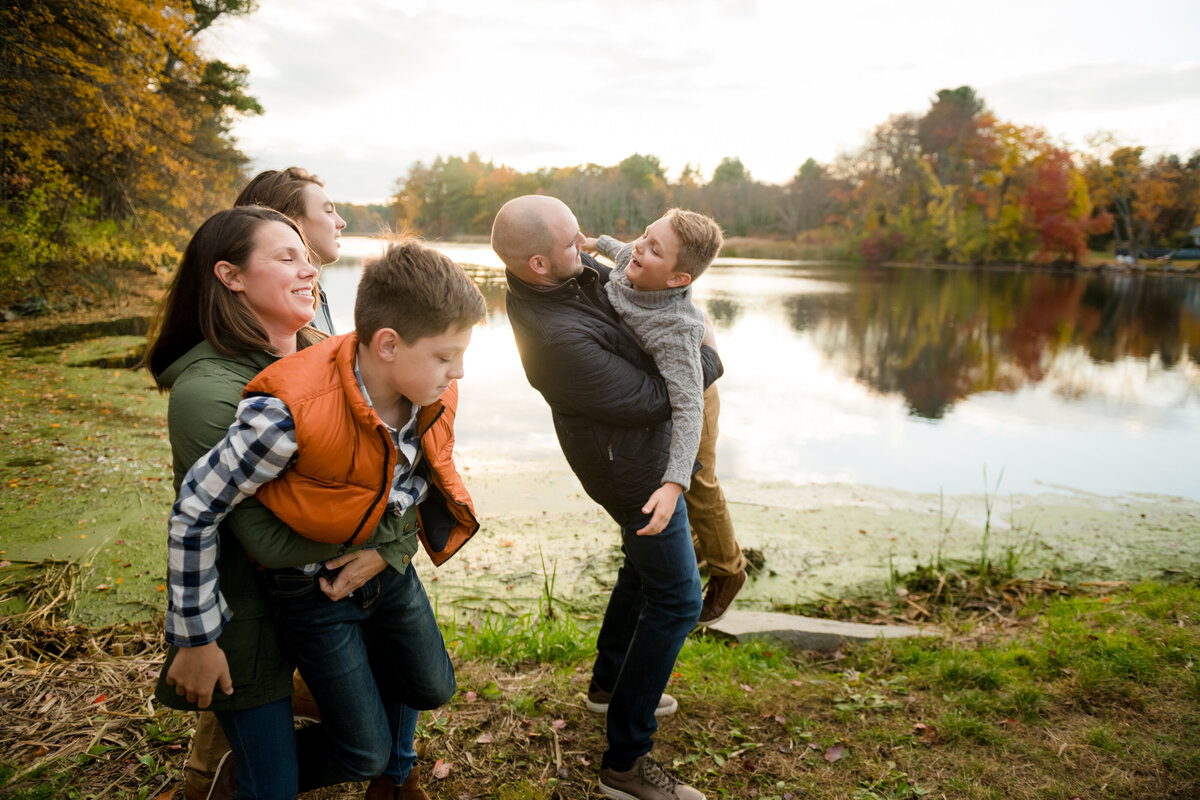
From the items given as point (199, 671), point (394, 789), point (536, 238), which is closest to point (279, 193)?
point (536, 238)

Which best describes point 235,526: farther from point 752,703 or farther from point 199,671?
point 752,703

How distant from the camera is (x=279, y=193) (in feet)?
7.58

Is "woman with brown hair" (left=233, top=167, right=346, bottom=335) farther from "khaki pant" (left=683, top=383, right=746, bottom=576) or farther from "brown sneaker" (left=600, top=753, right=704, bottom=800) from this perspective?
"brown sneaker" (left=600, top=753, right=704, bottom=800)

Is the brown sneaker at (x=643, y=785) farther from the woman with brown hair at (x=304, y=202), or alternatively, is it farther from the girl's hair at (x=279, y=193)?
the girl's hair at (x=279, y=193)

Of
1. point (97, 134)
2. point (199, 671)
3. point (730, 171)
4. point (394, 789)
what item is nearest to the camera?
point (199, 671)

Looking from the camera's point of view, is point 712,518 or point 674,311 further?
point 712,518

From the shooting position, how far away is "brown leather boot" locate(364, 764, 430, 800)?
2.02 metres

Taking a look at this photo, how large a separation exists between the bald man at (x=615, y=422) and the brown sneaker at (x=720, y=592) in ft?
2.73

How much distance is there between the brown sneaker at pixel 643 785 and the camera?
7.53ft

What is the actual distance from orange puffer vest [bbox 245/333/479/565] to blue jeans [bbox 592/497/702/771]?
0.89 meters

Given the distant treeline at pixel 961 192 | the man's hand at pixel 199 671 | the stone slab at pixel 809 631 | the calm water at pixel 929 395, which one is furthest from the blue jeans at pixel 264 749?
the distant treeline at pixel 961 192

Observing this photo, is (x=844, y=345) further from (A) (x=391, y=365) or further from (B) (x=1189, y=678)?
(A) (x=391, y=365)

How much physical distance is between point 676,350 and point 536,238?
0.54 meters

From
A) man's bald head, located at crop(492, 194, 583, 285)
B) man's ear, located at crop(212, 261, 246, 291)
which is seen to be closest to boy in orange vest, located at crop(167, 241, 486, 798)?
man's ear, located at crop(212, 261, 246, 291)
